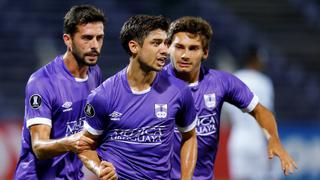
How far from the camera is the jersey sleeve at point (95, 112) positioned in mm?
6051

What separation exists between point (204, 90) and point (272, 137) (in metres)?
0.64

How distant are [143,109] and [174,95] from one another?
0.25m

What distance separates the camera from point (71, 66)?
6.74m

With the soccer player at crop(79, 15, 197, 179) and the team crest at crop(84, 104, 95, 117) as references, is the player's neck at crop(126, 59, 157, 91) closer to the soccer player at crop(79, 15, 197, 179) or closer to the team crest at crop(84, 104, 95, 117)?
the soccer player at crop(79, 15, 197, 179)

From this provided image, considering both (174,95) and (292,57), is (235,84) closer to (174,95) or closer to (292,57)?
(174,95)

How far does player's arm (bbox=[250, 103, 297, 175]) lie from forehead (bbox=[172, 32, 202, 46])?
0.74 m

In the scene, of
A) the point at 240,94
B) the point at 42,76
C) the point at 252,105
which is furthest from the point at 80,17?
the point at 252,105

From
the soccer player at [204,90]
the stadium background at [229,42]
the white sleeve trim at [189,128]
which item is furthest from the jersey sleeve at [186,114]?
the stadium background at [229,42]

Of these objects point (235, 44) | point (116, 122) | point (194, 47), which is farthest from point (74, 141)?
point (235, 44)

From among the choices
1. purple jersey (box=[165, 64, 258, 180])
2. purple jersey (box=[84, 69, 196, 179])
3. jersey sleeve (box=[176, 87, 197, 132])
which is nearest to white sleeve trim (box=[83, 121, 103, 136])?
purple jersey (box=[84, 69, 196, 179])

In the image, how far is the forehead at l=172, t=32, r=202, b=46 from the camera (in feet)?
22.8

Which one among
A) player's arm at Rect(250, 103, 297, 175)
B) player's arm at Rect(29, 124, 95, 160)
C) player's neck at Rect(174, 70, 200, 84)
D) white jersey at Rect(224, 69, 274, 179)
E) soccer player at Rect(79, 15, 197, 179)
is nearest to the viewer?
player's arm at Rect(29, 124, 95, 160)

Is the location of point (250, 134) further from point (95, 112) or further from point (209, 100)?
point (95, 112)

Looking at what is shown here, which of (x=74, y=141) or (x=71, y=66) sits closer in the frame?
(x=74, y=141)
